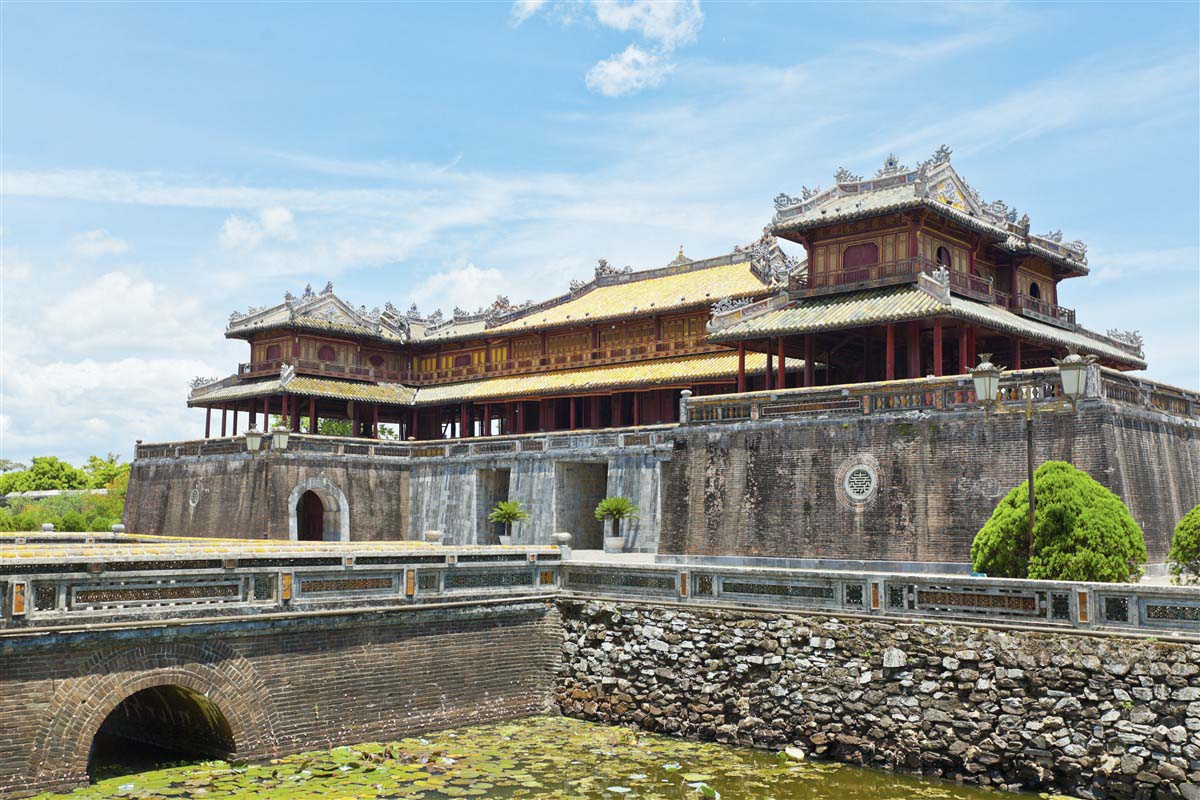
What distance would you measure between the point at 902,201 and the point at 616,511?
11.6 m

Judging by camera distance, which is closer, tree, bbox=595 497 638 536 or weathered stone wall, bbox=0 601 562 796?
weathered stone wall, bbox=0 601 562 796

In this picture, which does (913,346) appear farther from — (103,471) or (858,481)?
(103,471)

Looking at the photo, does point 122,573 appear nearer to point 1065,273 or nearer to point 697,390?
point 697,390

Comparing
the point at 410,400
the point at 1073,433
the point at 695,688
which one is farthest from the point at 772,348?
the point at 410,400

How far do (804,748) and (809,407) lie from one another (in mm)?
10364

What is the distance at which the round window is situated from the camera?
23589mm

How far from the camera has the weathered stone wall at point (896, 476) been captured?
21031 mm

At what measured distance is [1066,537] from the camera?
1595cm

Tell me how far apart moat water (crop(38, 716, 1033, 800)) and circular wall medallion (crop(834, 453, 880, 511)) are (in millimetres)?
8653

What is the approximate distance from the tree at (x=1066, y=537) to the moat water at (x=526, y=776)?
3627mm

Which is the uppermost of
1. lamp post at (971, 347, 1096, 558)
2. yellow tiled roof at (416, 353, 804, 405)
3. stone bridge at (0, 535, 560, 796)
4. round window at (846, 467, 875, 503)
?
yellow tiled roof at (416, 353, 804, 405)

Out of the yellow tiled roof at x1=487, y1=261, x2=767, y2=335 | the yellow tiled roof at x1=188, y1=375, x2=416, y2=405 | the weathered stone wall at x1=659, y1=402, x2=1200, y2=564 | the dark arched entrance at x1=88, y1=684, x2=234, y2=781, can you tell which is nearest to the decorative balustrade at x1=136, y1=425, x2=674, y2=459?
the yellow tiled roof at x1=188, y1=375, x2=416, y2=405

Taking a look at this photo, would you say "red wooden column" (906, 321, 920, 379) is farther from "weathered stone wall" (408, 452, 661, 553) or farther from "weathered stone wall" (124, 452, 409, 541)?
"weathered stone wall" (124, 452, 409, 541)

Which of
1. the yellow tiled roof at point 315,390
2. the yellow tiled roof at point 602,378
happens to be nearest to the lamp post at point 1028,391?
the yellow tiled roof at point 602,378
